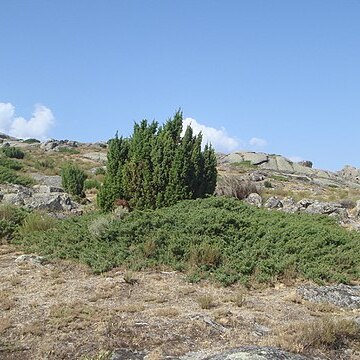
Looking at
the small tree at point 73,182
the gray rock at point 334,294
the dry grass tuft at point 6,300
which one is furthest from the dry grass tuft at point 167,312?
the small tree at point 73,182

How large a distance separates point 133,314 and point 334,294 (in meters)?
3.51

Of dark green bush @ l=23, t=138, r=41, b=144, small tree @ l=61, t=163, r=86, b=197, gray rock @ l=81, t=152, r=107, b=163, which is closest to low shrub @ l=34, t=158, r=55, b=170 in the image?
gray rock @ l=81, t=152, r=107, b=163

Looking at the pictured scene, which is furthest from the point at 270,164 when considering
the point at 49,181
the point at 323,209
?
the point at 323,209

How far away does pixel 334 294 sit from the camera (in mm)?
→ 8430

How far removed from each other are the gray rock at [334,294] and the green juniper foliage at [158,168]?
23.4ft

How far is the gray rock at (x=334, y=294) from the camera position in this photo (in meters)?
8.12

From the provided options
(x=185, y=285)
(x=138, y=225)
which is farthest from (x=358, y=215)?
(x=185, y=285)

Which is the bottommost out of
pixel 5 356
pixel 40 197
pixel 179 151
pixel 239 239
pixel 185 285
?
pixel 5 356

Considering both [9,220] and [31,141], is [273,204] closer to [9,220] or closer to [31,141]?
[9,220]

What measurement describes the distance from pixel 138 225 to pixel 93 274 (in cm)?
207

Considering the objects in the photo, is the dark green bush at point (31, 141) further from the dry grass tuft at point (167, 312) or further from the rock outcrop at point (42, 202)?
the dry grass tuft at point (167, 312)

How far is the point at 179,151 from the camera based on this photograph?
15523 mm

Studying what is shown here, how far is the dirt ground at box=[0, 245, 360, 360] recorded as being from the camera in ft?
19.7

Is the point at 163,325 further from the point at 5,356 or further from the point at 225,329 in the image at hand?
the point at 5,356
